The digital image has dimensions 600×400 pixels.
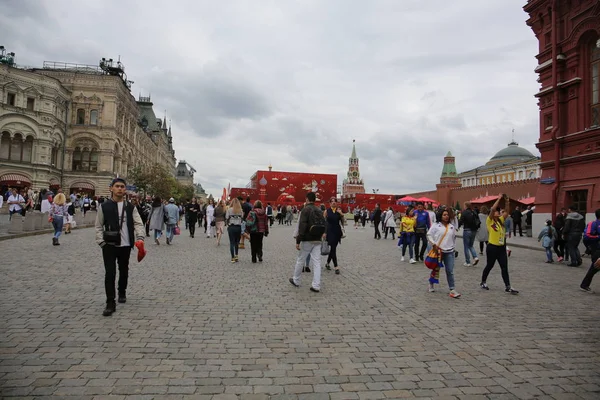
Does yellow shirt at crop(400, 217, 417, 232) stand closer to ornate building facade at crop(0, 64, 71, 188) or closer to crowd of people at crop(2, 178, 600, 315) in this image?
crowd of people at crop(2, 178, 600, 315)

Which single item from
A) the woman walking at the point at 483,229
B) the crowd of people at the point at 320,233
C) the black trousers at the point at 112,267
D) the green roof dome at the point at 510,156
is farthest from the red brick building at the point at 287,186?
the green roof dome at the point at 510,156

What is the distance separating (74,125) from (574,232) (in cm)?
4752

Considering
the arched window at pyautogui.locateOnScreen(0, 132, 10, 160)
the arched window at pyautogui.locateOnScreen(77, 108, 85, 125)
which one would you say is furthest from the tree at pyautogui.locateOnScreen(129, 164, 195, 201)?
the arched window at pyautogui.locateOnScreen(0, 132, 10, 160)

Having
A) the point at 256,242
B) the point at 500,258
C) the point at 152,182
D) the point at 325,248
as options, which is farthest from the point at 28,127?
the point at 500,258

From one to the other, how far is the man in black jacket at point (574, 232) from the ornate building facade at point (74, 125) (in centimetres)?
4246

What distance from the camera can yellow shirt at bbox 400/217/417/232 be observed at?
1207 centimetres

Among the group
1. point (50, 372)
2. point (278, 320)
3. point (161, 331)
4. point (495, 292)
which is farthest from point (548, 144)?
point (50, 372)

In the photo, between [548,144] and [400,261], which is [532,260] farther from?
[548,144]

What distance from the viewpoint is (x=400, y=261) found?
12.2m

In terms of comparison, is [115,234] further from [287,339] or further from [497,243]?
[497,243]

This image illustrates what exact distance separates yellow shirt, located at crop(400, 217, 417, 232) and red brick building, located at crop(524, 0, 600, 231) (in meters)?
9.18

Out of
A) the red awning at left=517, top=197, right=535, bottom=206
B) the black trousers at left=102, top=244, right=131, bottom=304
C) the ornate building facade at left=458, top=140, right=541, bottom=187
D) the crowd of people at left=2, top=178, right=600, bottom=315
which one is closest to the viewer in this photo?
the black trousers at left=102, top=244, right=131, bottom=304

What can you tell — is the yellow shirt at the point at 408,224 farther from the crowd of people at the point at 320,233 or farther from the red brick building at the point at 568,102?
the red brick building at the point at 568,102

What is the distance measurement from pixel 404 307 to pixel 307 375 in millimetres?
3059
